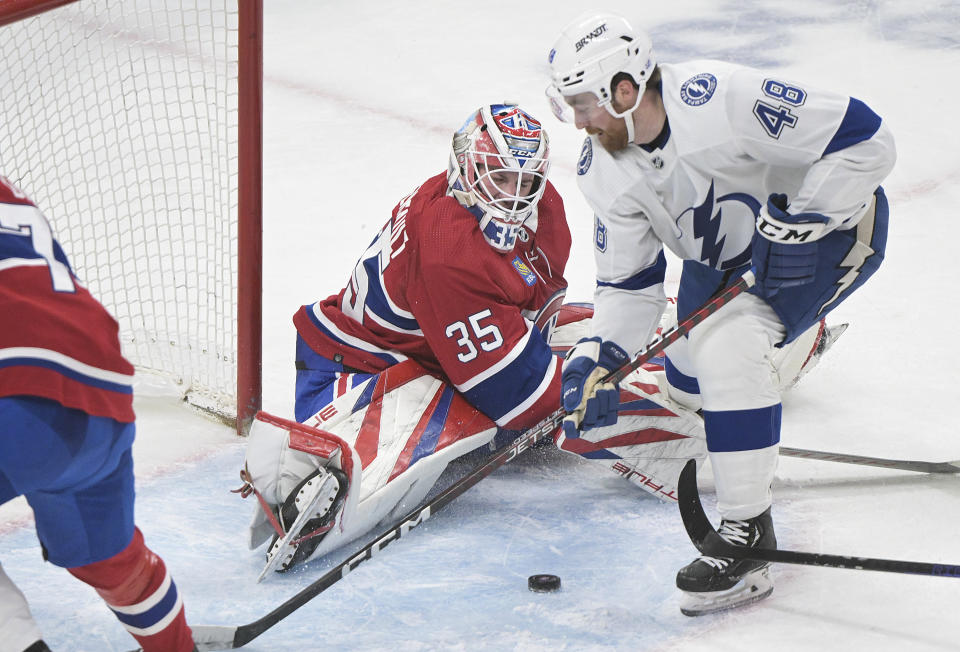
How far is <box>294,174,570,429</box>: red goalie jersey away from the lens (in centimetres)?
243

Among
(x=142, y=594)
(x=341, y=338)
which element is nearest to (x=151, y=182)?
(x=341, y=338)

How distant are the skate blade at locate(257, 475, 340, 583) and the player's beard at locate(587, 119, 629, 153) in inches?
31.8

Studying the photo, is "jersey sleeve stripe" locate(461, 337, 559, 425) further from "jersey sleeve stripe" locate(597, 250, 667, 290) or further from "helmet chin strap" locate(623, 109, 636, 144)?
"helmet chin strap" locate(623, 109, 636, 144)

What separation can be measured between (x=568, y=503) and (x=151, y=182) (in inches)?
62.0

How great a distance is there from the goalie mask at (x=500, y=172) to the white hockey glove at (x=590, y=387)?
32 cm

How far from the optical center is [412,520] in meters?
2.26

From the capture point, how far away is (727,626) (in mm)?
2100

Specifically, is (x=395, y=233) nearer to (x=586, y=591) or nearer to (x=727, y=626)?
(x=586, y=591)

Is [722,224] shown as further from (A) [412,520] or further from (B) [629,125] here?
(A) [412,520]

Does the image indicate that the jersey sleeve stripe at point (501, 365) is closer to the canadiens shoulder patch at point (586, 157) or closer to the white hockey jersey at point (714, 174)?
the white hockey jersey at point (714, 174)

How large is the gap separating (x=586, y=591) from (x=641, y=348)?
0.49m

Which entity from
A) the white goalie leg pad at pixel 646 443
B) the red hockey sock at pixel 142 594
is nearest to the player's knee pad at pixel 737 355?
the white goalie leg pad at pixel 646 443

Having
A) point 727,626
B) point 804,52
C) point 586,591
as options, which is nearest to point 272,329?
point 586,591

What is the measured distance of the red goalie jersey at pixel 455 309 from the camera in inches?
95.6
